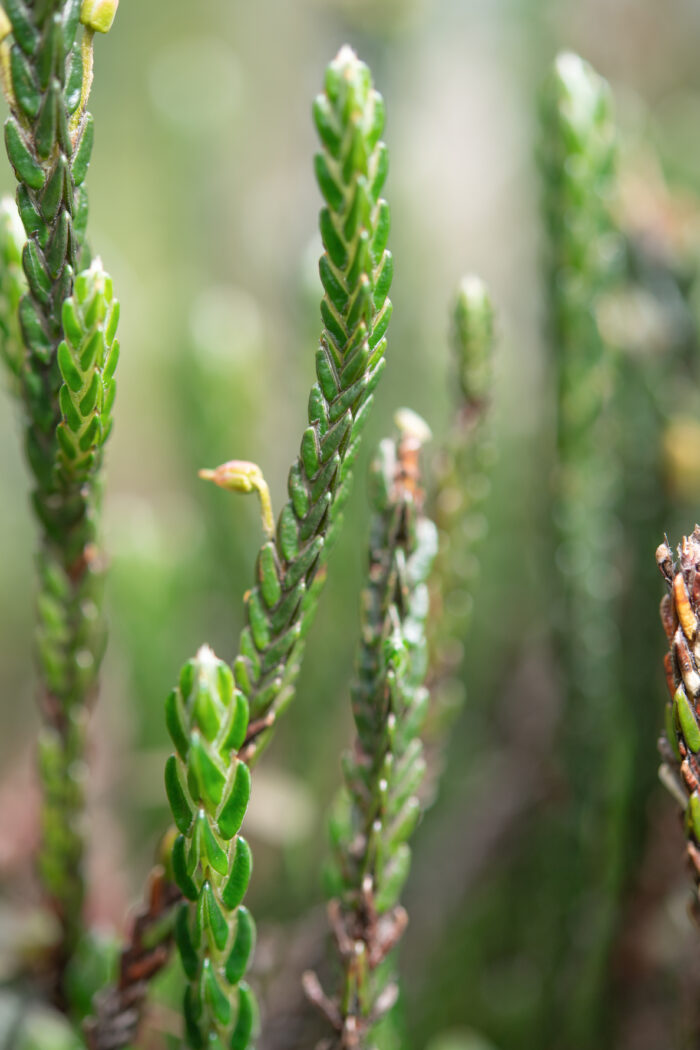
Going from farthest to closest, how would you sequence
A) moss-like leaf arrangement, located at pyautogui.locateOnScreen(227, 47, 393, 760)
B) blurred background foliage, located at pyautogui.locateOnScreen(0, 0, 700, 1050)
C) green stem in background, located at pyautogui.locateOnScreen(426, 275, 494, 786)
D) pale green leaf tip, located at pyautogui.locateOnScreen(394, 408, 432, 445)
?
blurred background foliage, located at pyautogui.locateOnScreen(0, 0, 700, 1050)
green stem in background, located at pyautogui.locateOnScreen(426, 275, 494, 786)
pale green leaf tip, located at pyautogui.locateOnScreen(394, 408, 432, 445)
moss-like leaf arrangement, located at pyautogui.locateOnScreen(227, 47, 393, 760)

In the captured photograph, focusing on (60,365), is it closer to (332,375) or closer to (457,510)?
(332,375)

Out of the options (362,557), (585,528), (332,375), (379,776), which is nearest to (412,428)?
(332,375)

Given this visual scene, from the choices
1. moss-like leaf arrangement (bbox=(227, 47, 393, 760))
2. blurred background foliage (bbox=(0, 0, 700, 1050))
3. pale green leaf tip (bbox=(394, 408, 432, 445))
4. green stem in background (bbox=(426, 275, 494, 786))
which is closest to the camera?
moss-like leaf arrangement (bbox=(227, 47, 393, 760))

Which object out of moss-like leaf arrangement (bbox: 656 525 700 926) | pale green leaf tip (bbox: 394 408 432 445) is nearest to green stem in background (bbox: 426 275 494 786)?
pale green leaf tip (bbox: 394 408 432 445)

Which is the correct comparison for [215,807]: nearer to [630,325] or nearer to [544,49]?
[630,325]

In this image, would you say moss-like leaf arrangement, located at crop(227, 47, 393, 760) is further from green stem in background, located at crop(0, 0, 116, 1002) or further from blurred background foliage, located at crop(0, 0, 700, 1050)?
blurred background foliage, located at crop(0, 0, 700, 1050)

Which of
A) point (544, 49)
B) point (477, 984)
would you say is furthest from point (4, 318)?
point (544, 49)
